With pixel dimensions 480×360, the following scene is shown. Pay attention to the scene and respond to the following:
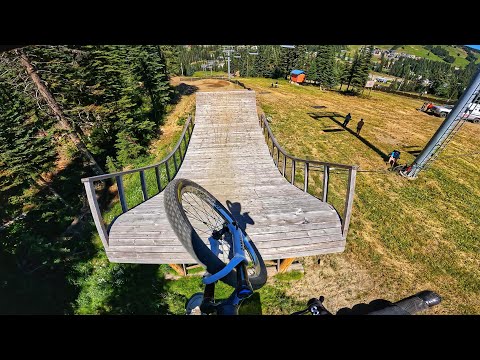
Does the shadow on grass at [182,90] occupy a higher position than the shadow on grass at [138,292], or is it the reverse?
the shadow on grass at [182,90]

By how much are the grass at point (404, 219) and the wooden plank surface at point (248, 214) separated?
12.6 ft

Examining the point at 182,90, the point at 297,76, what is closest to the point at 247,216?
the point at 182,90

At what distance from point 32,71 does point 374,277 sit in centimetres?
1794

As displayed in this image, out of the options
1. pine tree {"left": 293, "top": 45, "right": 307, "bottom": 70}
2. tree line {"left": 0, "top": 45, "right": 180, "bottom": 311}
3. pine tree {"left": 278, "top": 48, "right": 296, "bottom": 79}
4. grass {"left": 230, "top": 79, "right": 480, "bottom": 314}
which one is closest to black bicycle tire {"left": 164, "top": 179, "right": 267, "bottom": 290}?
grass {"left": 230, "top": 79, "right": 480, "bottom": 314}

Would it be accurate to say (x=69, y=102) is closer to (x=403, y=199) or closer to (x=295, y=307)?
(x=295, y=307)

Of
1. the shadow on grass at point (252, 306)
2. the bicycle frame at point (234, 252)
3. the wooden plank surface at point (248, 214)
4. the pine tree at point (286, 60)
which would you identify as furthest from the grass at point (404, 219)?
the pine tree at point (286, 60)

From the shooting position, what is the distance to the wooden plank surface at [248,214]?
465cm

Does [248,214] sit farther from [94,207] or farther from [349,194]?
[94,207]

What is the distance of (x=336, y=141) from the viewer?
16.8 m

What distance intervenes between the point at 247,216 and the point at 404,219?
27.8 ft

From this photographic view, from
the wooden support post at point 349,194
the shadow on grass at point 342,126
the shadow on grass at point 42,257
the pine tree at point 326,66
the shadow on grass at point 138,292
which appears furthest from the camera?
the pine tree at point 326,66

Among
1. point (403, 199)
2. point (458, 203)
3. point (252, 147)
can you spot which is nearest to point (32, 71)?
point (252, 147)

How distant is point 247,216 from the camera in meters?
5.57

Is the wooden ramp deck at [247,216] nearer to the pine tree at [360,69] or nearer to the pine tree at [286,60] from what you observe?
the pine tree at [360,69]
